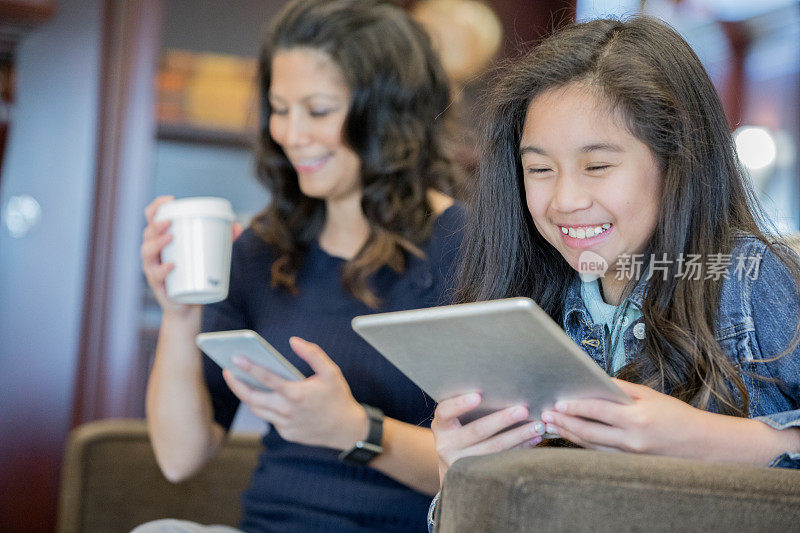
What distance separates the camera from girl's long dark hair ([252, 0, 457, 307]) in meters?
1.39

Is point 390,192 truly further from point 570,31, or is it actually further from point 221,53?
point 221,53

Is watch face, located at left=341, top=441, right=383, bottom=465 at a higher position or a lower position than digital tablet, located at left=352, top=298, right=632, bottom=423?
lower

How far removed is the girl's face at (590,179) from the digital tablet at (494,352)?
0.69 feet

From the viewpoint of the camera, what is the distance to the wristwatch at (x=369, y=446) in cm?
116

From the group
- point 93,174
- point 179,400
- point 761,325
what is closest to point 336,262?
point 179,400

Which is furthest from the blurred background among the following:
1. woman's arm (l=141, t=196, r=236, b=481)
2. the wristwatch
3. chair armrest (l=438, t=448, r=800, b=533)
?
chair armrest (l=438, t=448, r=800, b=533)

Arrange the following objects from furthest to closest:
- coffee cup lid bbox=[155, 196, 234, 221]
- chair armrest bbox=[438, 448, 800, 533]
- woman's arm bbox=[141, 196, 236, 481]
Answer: woman's arm bbox=[141, 196, 236, 481], coffee cup lid bbox=[155, 196, 234, 221], chair armrest bbox=[438, 448, 800, 533]

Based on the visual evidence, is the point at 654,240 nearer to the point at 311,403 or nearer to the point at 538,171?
the point at 538,171

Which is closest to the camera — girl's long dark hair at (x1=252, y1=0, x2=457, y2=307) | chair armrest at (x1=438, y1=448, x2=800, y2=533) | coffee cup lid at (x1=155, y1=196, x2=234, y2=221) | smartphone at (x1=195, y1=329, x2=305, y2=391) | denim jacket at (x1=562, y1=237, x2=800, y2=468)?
chair armrest at (x1=438, y1=448, x2=800, y2=533)

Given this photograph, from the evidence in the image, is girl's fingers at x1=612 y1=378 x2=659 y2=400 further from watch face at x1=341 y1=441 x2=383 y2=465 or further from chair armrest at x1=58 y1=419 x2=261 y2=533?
chair armrest at x1=58 y1=419 x2=261 y2=533

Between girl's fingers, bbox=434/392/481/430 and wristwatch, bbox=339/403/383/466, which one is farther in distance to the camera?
wristwatch, bbox=339/403/383/466

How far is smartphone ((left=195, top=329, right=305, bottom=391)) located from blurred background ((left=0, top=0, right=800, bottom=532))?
4.06 feet

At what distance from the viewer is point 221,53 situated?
243 centimetres

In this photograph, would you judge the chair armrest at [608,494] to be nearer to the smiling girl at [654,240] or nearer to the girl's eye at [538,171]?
the smiling girl at [654,240]
